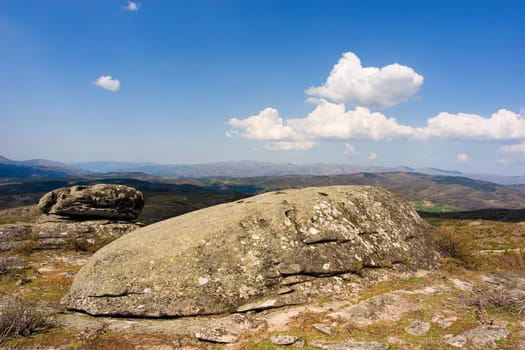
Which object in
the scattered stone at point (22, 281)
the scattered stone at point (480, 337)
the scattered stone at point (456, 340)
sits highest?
the scattered stone at point (480, 337)

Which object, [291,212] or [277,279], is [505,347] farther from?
[291,212]

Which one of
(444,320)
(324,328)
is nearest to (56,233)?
(324,328)

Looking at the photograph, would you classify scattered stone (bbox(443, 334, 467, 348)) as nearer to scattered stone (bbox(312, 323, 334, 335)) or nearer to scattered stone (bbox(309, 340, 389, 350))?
scattered stone (bbox(309, 340, 389, 350))

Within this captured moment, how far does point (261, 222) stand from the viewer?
14.3 metres

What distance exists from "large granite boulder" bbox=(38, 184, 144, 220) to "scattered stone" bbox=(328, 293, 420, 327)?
23938 millimetres

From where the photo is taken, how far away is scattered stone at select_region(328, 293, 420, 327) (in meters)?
10.2

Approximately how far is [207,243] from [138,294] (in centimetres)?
339

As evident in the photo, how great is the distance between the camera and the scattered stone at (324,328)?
30.9ft

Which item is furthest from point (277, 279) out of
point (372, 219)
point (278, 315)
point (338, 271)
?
point (372, 219)

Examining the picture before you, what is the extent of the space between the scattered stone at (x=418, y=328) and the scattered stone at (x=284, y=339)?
3746mm

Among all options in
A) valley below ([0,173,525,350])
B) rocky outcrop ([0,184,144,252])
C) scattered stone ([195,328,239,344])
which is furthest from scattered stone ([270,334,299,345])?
rocky outcrop ([0,184,144,252])

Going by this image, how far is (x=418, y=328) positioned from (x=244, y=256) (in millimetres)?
6971

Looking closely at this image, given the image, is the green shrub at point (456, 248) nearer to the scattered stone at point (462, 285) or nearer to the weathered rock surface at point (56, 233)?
the scattered stone at point (462, 285)

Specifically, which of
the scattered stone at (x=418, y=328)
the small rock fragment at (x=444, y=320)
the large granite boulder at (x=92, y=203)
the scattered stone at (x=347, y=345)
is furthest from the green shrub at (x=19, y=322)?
the large granite boulder at (x=92, y=203)
